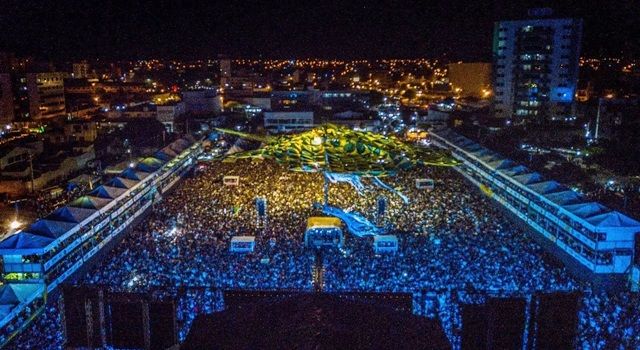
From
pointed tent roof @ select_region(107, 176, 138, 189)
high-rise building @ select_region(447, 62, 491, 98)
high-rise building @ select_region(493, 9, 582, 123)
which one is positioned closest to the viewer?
pointed tent roof @ select_region(107, 176, 138, 189)

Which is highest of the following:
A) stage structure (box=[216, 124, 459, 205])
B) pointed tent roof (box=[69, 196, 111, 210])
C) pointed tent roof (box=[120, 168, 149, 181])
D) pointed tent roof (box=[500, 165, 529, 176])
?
stage structure (box=[216, 124, 459, 205])

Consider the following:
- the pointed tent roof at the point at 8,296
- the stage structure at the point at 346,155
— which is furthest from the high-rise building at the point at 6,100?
the pointed tent roof at the point at 8,296

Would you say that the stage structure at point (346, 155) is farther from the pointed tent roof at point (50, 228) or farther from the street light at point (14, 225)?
the street light at point (14, 225)

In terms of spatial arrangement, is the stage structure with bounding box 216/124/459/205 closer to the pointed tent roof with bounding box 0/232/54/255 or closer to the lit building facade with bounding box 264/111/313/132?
the pointed tent roof with bounding box 0/232/54/255

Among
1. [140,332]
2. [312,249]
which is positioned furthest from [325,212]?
[140,332]

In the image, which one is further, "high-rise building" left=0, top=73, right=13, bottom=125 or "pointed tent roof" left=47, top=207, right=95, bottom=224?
"high-rise building" left=0, top=73, right=13, bottom=125

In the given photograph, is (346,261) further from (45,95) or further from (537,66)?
(45,95)

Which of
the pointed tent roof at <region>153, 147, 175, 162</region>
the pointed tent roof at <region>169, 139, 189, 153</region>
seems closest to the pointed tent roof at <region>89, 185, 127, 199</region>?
the pointed tent roof at <region>153, 147, 175, 162</region>
